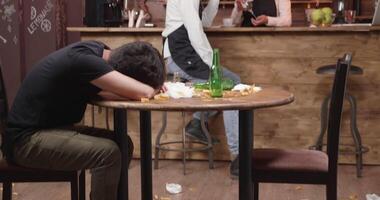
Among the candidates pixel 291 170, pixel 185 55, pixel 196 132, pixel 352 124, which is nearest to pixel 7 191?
pixel 291 170

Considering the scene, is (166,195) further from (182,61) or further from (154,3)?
(154,3)

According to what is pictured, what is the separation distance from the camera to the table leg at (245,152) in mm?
2471

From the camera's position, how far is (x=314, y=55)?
439 centimetres

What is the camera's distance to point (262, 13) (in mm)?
5520

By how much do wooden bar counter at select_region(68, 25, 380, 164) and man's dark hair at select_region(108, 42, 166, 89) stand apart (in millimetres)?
2026

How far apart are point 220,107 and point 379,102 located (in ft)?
8.38

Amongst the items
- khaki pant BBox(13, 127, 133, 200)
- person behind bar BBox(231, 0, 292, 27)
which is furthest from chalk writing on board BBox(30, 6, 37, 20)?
khaki pant BBox(13, 127, 133, 200)

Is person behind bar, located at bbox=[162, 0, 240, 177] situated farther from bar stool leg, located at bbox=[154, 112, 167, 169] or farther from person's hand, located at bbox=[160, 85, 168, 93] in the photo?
person's hand, located at bbox=[160, 85, 168, 93]

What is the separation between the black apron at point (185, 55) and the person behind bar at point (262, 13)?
0.91 m

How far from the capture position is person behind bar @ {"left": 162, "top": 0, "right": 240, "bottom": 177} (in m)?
4.04

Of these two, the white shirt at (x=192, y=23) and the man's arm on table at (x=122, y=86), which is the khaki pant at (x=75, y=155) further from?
the white shirt at (x=192, y=23)

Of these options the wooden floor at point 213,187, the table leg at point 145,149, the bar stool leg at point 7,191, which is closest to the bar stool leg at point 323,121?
the wooden floor at point 213,187

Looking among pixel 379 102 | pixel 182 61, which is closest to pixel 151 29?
pixel 182 61

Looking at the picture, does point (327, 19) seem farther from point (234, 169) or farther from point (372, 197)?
point (372, 197)
